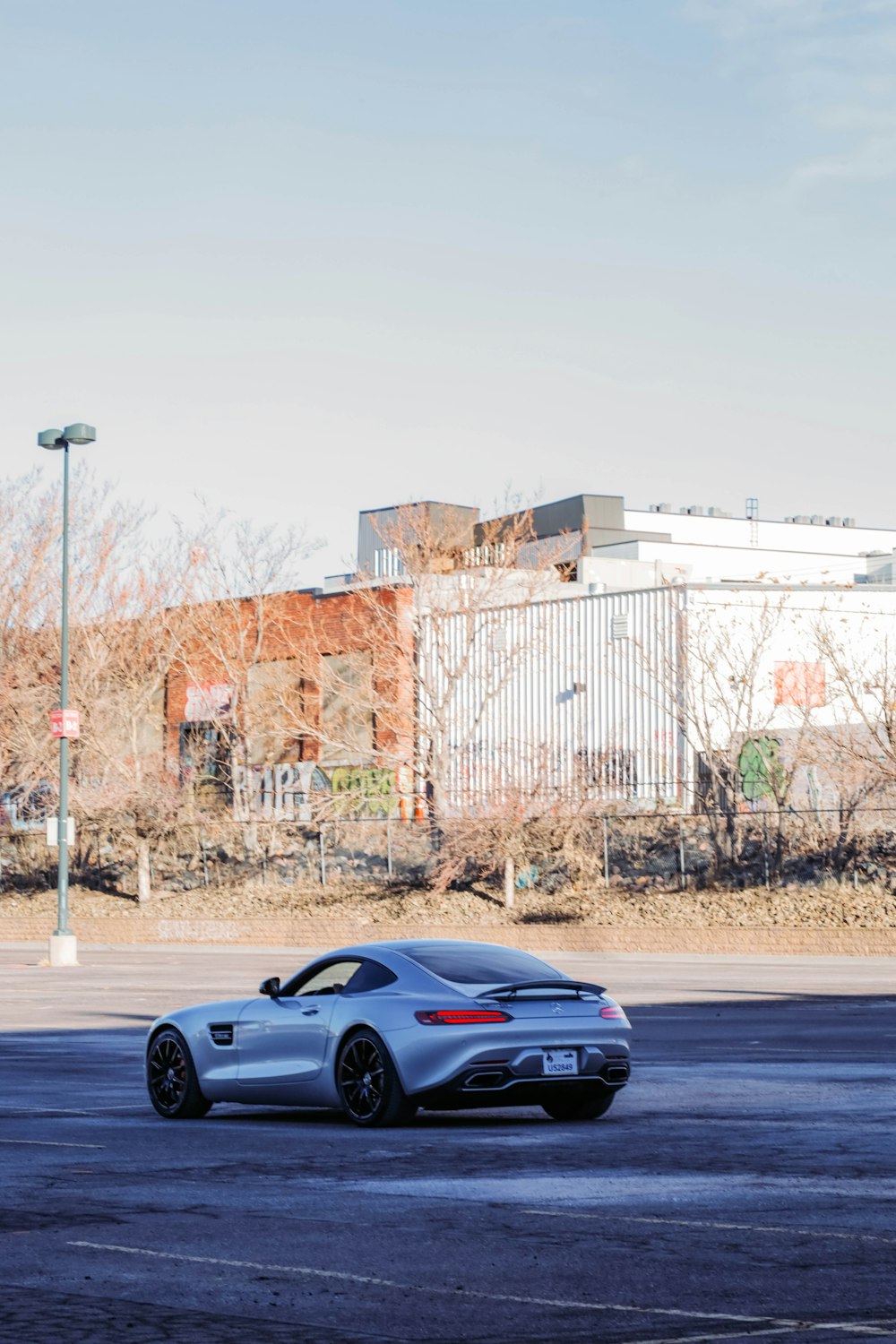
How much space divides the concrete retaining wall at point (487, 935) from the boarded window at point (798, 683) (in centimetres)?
958

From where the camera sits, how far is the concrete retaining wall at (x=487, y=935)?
129 ft

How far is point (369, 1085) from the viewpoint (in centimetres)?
1354

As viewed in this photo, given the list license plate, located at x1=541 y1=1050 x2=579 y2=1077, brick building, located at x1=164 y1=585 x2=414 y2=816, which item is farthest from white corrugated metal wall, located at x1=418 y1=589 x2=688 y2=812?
license plate, located at x1=541 y1=1050 x2=579 y2=1077

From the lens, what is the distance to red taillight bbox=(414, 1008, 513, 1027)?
1323 cm

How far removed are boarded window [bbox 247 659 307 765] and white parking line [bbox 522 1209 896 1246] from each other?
153 ft

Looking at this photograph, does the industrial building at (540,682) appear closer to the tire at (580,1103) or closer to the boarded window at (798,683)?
the boarded window at (798,683)

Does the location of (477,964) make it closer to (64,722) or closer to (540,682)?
(64,722)

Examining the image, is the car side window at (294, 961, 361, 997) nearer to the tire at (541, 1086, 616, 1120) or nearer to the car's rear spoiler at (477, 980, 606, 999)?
the car's rear spoiler at (477, 980, 606, 999)

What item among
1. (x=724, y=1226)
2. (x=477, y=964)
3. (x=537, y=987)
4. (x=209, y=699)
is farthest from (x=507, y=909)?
(x=724, y=1226)

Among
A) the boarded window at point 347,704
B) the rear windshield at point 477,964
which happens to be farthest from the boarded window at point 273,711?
the rear windshield at point 477,964

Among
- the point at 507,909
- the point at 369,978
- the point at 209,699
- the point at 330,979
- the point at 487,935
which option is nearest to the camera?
the point at 369,978

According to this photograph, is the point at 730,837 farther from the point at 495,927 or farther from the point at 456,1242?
the point at 456,1242

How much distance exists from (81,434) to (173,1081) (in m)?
25.7

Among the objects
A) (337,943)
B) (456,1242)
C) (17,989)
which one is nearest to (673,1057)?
(456,1242)
